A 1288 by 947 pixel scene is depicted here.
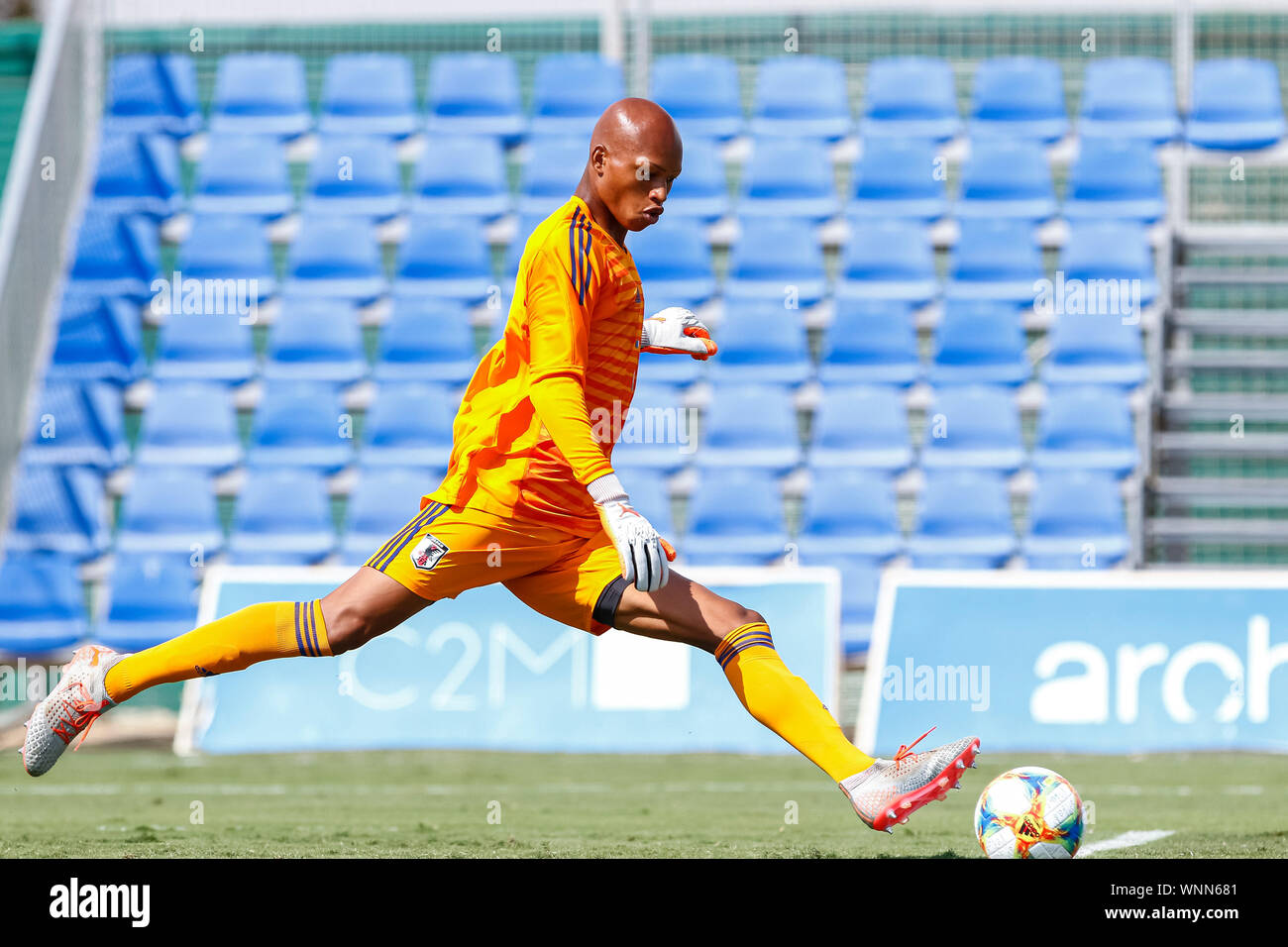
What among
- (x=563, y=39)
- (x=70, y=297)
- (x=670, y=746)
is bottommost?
(x=670, y=746)

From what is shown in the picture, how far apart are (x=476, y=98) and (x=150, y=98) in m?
2.44

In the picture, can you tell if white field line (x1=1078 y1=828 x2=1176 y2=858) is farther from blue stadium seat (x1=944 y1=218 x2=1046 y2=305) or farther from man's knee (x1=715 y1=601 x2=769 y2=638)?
blue stadium seat (x1=944 y1=218 x2=1046 y2=305)

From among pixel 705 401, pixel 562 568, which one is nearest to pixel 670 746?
pixel 705 401

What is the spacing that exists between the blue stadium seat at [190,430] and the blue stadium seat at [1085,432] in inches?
206

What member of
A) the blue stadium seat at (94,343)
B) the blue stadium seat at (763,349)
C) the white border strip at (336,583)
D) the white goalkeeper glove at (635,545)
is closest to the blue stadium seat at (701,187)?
the blue stadium seat at (763,349)

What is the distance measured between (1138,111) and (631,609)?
8.89 m

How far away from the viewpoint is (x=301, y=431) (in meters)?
10.8

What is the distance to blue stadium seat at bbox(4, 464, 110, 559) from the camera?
34.4 feet

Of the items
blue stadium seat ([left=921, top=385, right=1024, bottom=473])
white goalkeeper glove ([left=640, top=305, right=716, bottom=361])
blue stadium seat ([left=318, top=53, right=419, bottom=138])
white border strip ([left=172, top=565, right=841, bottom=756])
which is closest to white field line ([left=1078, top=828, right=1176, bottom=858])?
white goalkeeper glove ([left=640, top=305, right=716, bottom=361])

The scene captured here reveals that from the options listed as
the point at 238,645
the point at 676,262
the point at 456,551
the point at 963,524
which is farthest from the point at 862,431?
the point at 238,645

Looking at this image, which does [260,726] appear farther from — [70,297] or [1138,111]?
[1138,111]

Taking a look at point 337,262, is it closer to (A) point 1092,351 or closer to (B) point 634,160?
(A) point 1092,351

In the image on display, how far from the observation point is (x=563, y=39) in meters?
12.9
